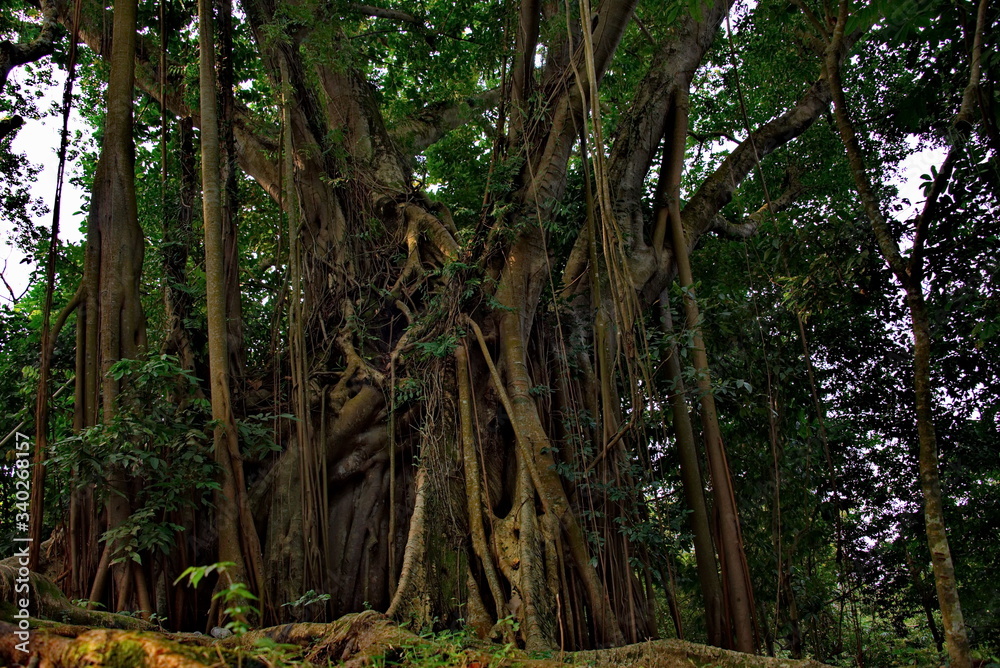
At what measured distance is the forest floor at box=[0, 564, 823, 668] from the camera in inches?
72.1

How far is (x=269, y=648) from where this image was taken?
187 centimetres

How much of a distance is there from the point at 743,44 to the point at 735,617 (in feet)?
19.4

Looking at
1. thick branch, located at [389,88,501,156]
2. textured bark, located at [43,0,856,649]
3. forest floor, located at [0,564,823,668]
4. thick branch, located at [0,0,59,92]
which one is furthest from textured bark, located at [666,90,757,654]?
thick branch, located at [0,0,59,92]

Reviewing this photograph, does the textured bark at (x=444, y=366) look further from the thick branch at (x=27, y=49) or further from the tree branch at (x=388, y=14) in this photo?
the tree branch at (x=388, y=14)

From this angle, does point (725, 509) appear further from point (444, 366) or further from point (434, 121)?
point (434, 121)

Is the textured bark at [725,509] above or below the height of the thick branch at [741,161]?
below

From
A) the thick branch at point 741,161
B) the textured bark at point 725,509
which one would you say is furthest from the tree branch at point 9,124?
the thick branch at point 741,161

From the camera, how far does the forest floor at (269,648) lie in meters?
1.83

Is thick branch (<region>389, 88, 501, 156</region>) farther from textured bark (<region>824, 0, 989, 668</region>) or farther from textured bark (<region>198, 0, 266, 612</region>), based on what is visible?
textured bark (<region>824, 0, 989, 668</region>)

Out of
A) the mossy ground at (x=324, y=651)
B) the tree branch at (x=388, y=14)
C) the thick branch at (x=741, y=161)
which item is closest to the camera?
the mossy ground at (x=324, y=651)

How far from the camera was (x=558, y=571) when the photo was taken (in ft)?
12.7

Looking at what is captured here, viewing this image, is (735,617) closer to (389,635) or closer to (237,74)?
(389,635)

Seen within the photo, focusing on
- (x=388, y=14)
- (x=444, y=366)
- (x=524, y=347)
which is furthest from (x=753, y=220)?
(x=388, y=14)

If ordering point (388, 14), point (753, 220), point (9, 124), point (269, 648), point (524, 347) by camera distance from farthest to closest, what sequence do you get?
point (388, 14), point (753, 220), point (9, 124), point (524, 347), point (269, 648)
